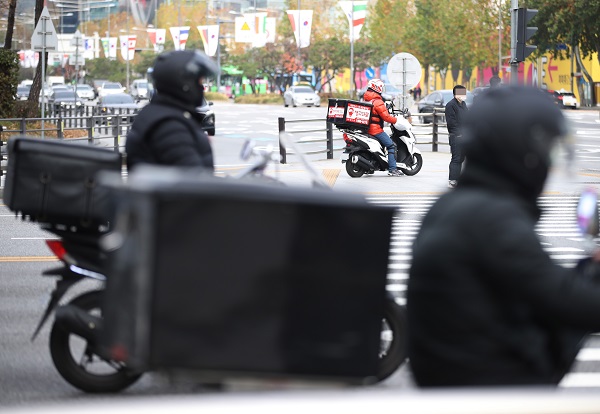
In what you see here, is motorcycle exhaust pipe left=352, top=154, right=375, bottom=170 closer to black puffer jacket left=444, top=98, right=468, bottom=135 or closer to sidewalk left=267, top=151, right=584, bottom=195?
sidewalk left=267, top=151, right=584, bottom=195

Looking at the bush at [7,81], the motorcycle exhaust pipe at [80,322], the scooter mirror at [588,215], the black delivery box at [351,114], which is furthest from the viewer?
the bush at [7,81]

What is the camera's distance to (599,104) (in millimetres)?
85812

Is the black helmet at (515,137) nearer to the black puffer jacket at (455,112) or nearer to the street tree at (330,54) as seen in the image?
the black puffer jacket at (455,112)

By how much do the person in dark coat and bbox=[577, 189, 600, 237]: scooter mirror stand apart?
0.99 feet

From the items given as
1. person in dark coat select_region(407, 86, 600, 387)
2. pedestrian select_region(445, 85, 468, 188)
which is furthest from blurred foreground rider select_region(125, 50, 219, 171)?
pedestrian select_region(445, 85, 468, 188)

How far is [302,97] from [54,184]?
7646 centimetres

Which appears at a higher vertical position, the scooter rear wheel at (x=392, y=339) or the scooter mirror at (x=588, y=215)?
the scooter mirror at (x=588, y=215)

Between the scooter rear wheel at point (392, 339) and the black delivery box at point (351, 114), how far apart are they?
16.3 m

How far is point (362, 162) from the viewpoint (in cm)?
2412

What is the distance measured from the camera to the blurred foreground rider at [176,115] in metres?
6.49

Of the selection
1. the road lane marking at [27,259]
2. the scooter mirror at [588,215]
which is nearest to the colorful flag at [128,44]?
the road lane marking at [27,259]

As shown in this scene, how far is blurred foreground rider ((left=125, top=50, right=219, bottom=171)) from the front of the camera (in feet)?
21.3

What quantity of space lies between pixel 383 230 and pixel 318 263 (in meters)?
0.34

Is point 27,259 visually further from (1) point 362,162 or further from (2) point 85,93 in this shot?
(2) point 85,93
